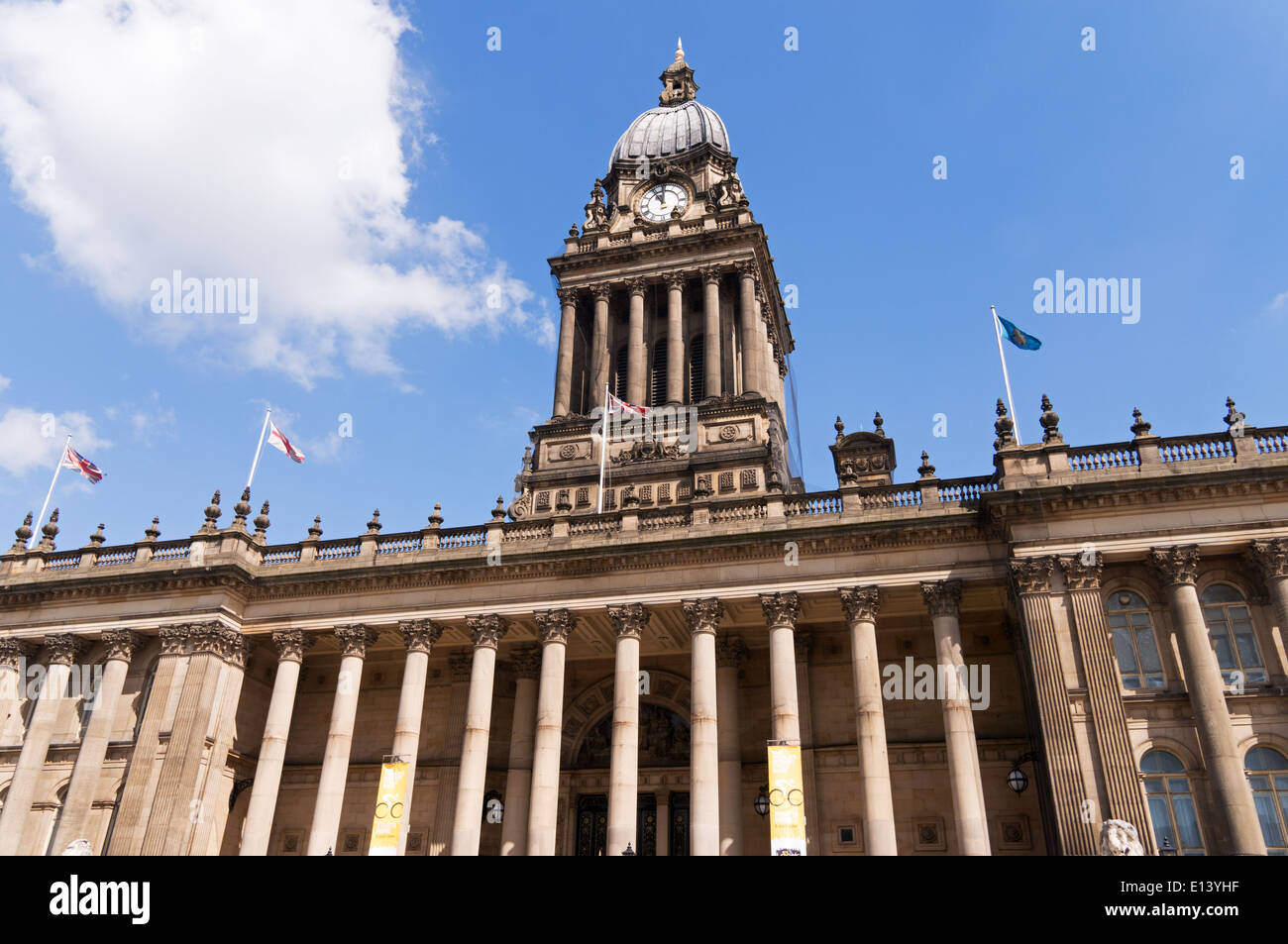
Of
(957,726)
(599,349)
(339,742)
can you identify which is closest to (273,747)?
(339,742)

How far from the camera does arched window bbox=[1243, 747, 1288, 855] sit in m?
24.6

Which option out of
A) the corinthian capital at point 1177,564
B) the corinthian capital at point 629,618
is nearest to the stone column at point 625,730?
the corinthian capital at point 629,618

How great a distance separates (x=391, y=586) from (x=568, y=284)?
2383 centimetres

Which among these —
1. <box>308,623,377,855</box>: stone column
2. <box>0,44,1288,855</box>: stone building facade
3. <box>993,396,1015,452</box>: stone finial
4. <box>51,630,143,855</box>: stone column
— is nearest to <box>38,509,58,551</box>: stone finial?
<box>0,44,1288,855</box>: stone building facade

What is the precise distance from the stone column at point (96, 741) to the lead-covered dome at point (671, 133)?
39.7 meters

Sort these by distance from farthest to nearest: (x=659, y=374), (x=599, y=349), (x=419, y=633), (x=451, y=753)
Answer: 1. (x=659, y=374)
2. (x=599, y=349)
3. (x=451, y=753)
4. (x=419, y=633)

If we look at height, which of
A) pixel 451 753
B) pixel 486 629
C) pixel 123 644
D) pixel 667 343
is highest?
pixel 667 343

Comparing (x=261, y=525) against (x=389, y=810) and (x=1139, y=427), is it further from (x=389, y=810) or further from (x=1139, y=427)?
(x=1139, y=427)

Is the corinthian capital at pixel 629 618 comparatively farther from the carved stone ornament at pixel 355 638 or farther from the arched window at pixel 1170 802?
the arched window at pixel 1170 802

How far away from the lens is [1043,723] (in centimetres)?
2630

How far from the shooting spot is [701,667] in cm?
3064

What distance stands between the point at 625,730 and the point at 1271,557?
65.9 ft

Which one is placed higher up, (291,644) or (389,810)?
(291,644)
